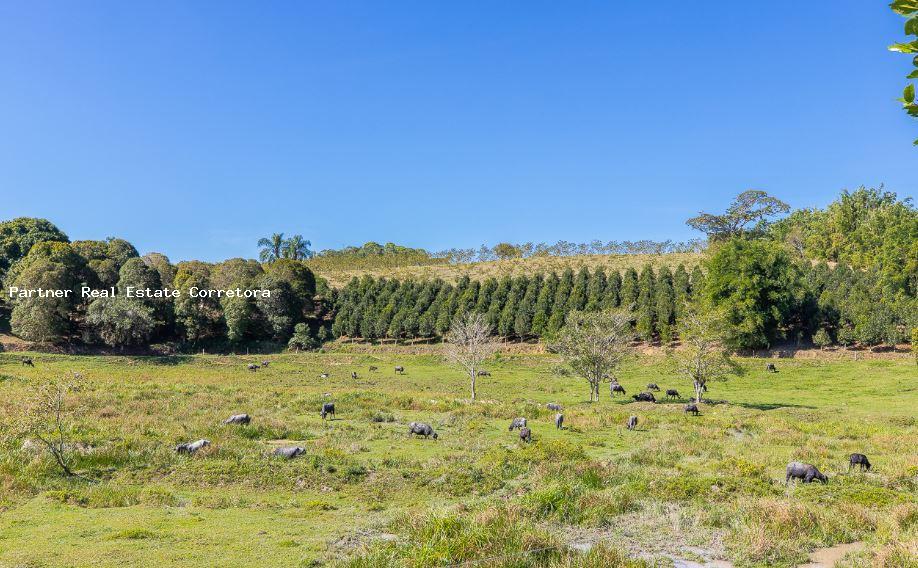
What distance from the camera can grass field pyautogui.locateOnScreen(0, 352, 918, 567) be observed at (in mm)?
11555

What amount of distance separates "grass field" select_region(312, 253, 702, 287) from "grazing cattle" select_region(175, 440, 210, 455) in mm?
79919

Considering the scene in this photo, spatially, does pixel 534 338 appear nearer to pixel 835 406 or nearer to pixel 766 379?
pixel 766 379

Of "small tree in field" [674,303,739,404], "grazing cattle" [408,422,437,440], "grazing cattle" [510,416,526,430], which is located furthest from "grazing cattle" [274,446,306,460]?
"small tree in field" [674,303,739,404]

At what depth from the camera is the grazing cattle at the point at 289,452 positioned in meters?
20.7

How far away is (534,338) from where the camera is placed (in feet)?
258

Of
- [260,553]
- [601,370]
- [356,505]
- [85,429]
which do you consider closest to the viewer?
[260,553]

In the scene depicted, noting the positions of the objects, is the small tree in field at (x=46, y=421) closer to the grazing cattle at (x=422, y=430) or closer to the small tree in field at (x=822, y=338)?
the grazing cattle at (x=422, y=430)

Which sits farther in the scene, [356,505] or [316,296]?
[316,296]

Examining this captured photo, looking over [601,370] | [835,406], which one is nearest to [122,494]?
[601,370]

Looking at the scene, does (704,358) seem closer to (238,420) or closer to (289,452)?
(289,452)

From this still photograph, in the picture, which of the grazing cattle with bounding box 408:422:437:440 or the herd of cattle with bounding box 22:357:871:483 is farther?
the grazing cattle with bounding box 408:422:437:440

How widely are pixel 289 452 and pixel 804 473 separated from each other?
1845 centimetres

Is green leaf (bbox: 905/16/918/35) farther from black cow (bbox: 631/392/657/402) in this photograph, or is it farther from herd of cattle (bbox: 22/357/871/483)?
black cow (bbox: 631/392/657/402)

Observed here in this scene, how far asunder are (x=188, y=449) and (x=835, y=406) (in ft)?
134
